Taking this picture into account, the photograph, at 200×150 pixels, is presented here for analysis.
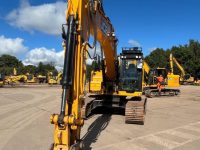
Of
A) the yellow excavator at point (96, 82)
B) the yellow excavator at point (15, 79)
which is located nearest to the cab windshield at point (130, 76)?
the yellow excavator at point (96, 82)

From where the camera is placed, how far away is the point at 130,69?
14.9m

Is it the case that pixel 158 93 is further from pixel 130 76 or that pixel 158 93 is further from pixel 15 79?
pixel 15 79

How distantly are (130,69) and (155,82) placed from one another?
1387 cm

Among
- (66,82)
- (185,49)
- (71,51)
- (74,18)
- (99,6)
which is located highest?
(185,49)

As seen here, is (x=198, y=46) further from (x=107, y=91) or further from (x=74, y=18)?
(x=74, y=18)

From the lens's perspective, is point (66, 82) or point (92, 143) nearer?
point (66, 82)

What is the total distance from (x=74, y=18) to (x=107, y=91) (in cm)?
832

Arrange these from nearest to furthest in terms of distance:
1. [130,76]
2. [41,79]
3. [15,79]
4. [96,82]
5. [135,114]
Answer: [135,114] → [96,82] → [130,76] → [15,79] → [41,79]

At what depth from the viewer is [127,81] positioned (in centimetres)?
1454

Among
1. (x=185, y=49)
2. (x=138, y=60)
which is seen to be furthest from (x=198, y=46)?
(x=138, y=60)

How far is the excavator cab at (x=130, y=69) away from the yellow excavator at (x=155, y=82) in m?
10.2

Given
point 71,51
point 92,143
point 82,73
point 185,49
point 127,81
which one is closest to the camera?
point 71,51

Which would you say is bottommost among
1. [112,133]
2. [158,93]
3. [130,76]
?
[112,133]

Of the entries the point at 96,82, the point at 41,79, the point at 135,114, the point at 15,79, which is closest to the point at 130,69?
the point at 96,82
